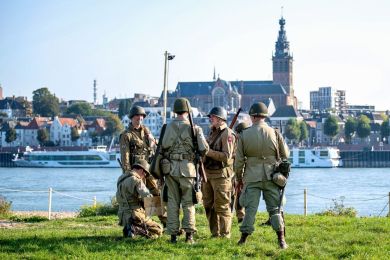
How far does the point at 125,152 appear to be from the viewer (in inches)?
488

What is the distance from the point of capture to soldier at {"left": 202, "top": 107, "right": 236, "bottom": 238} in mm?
11602

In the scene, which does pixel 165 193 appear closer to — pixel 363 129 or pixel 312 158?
pixel 312 158

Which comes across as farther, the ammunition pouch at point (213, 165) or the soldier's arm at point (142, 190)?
the ammunition pouch at point (213, 165)

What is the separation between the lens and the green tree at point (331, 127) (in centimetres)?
15675

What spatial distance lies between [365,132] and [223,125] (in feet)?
485

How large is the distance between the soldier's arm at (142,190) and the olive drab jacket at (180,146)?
0.67m

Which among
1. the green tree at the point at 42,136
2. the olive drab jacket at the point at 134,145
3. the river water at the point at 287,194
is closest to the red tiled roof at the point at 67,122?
the green tree at the point at 42,136

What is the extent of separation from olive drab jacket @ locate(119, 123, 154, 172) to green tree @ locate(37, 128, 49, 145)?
14574cm

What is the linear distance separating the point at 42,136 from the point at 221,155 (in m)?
147

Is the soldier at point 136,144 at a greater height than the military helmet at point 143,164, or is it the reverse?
the soldier at point 136,144

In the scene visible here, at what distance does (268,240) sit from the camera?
11.4 meters

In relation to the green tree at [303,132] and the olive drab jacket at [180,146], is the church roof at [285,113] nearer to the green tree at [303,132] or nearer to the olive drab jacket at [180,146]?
the green tree at [303,132]

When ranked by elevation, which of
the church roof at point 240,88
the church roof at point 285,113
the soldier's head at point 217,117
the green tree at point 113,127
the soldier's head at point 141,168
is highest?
the church roof at point 240,88

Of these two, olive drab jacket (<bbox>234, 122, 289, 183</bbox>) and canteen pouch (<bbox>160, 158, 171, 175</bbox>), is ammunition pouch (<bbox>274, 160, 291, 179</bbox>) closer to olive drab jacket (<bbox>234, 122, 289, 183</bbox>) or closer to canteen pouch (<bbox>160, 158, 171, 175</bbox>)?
olive drab jacket (<bbox>234, 122, 289, 183</bbox>)
